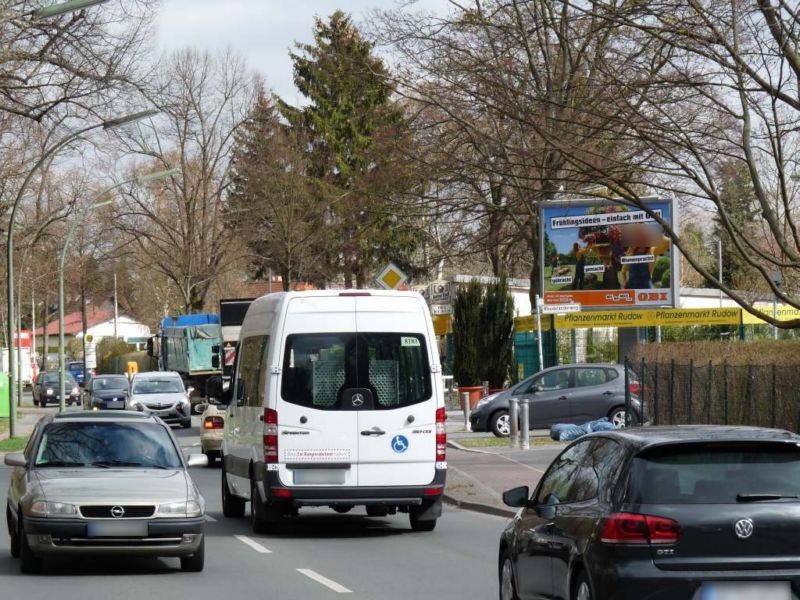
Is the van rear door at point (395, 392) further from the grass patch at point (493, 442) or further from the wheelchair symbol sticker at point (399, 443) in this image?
the grass patch at point (493, 442)

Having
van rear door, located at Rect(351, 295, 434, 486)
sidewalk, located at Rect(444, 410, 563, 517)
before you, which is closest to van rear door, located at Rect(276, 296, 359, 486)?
van rear door, located at Rect(351, 295, 434, 486)

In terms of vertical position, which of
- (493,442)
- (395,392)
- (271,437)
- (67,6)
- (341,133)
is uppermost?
(341,133)

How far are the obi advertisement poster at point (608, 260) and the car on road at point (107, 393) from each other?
16320 mm

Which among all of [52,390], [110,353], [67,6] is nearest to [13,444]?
[67,6]

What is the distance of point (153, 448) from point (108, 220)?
55794mm

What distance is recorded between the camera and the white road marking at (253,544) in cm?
1445

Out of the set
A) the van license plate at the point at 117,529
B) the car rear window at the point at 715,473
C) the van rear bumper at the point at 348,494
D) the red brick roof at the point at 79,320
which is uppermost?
the red brick roof at the point at 79,320

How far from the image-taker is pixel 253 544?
49.6 ft

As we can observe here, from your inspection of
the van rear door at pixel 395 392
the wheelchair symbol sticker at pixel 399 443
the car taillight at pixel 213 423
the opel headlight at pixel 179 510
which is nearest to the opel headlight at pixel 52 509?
the opel headlight at pixel 179 510

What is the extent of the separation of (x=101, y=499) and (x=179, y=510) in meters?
0.67

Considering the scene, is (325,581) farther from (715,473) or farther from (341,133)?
(341,133)

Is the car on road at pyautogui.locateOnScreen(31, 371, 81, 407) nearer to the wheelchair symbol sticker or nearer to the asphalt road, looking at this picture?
the asphalt road

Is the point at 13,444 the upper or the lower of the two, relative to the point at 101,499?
lower

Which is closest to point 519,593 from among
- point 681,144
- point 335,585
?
point 335,585
